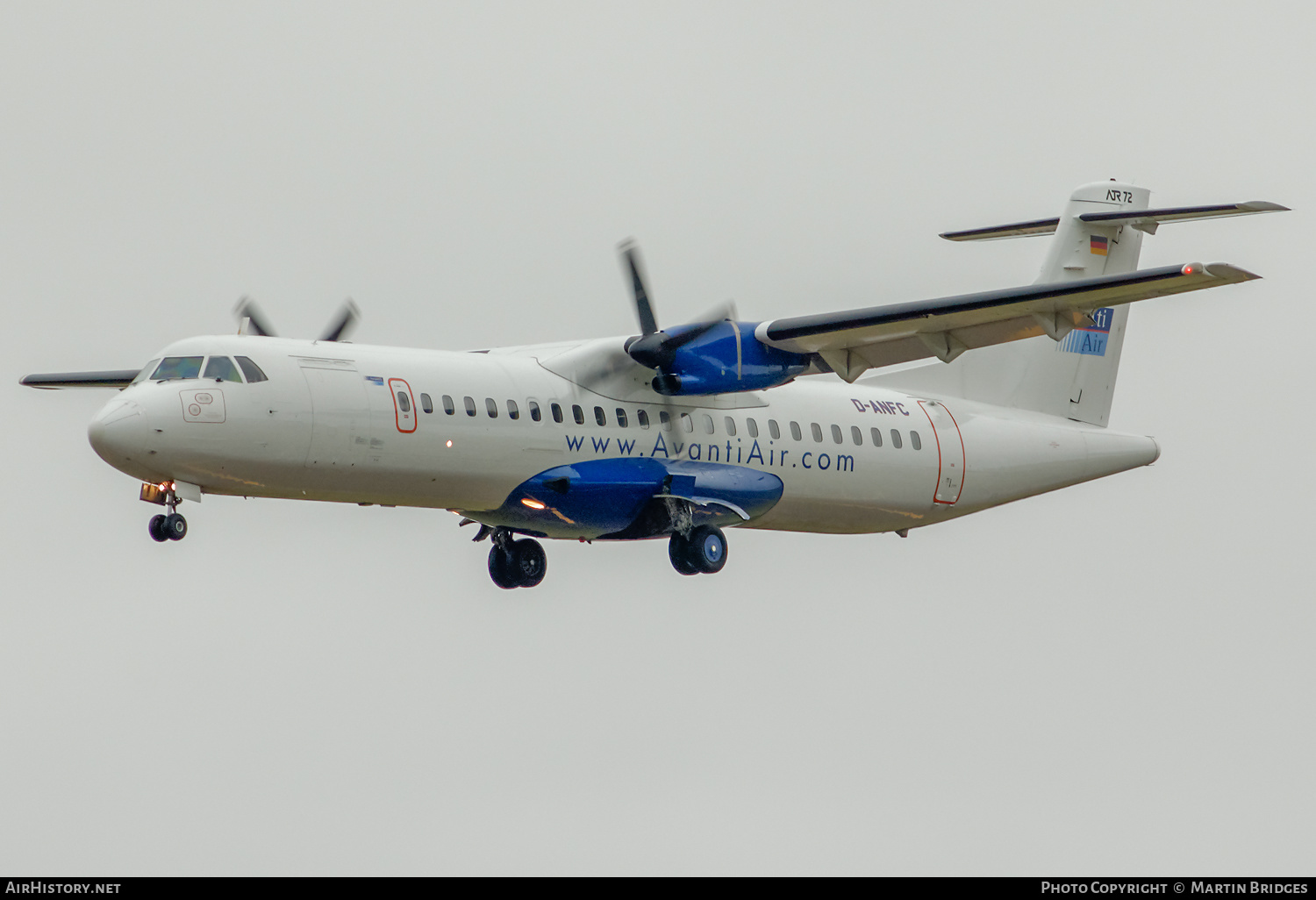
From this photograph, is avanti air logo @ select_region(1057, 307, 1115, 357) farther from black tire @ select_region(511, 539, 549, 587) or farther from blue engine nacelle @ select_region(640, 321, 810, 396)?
black tire @ select_region(511, 539, 549, 587)

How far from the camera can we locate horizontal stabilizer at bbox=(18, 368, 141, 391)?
70.3 feet

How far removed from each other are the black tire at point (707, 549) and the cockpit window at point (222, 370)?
5.91m

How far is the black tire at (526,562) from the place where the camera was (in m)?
22.5

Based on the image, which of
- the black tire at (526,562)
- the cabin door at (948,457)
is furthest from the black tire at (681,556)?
the cabin door at (948,457)

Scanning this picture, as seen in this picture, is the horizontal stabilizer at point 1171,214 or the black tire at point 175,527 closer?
the black tire at point 175,527

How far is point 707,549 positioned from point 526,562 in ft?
8.13

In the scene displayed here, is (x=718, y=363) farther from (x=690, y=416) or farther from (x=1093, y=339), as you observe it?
(x=1093, y=339)

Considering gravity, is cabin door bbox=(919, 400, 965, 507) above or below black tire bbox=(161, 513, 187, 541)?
above

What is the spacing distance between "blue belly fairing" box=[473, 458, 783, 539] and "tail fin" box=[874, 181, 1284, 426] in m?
3.55

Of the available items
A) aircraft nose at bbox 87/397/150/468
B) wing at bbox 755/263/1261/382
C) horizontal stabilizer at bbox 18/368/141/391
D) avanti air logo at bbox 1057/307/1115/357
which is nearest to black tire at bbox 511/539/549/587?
wing at bbox 755/263/1261/382

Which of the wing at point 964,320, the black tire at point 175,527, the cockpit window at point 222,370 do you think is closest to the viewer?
the black tire at point 175,527

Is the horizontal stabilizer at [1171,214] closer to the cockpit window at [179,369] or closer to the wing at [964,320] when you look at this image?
the wing at [964,320]

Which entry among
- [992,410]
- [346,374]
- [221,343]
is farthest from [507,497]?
[992,410]
